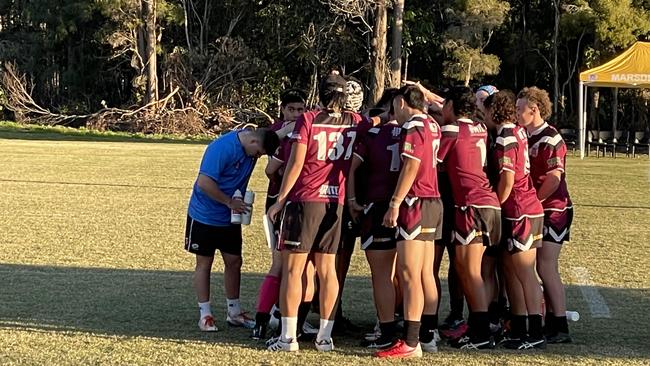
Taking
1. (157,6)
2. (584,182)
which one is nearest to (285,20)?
(157,6)

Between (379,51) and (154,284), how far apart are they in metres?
32.2

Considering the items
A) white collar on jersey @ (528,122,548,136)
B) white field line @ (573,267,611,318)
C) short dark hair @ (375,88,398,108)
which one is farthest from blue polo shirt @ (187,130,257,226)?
white field line @ (573,267,611,318)

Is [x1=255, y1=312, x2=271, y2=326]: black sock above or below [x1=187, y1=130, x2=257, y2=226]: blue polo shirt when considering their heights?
below

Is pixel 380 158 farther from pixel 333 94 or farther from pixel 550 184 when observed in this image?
pixel 550 184

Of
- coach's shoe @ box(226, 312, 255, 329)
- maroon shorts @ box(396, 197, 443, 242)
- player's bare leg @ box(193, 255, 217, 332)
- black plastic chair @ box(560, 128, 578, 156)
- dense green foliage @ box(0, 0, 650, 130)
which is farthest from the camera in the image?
dense green foliage @ box(0, 0, 650, 130)

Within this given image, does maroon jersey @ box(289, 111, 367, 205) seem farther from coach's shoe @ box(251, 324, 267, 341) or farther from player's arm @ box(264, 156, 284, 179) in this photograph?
coach's shoe @ box(251, 324, 267, 341)

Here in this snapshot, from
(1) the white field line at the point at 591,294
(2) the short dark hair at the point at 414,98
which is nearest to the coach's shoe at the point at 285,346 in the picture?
A: (2) the short dark hair at the point at 414,98

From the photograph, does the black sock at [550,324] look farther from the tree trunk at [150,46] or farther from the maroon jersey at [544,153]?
the tree trunk at [150,46]

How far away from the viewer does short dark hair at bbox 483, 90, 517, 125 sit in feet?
20.0

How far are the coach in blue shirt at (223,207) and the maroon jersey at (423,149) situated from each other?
1201 mm

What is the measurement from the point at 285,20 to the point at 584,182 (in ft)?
83.1

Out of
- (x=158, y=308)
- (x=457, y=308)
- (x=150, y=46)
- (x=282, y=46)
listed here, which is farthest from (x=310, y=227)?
(x=150, y=46)

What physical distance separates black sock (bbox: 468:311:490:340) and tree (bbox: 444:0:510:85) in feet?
105

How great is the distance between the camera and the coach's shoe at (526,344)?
6203mm
